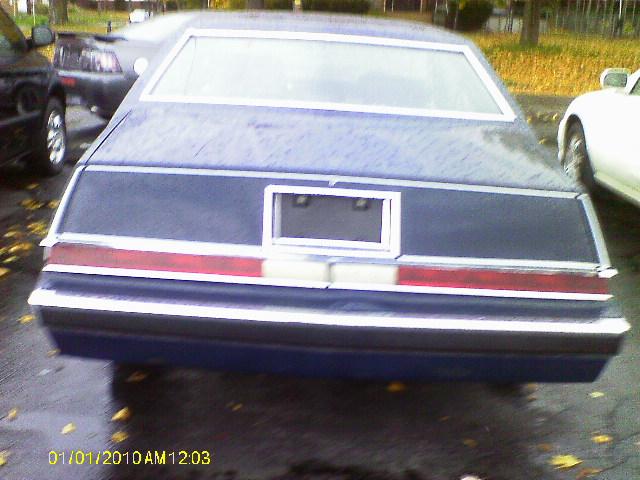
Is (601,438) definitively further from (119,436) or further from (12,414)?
(12,414)

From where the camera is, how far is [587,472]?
3119 millimetres

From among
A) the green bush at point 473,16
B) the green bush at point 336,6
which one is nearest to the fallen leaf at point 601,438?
the green bush at point 336,6

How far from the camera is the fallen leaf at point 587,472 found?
3093 millimetres

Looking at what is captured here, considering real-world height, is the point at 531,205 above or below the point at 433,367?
above

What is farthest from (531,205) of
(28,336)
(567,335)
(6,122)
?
(6,122)

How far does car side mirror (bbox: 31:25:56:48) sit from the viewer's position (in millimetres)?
7016

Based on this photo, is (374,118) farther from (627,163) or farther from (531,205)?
(627,163)

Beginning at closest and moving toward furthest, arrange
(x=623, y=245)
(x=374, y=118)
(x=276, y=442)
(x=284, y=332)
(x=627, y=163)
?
1. (x=284, y=332)
2. (x=276, y=442)
3. (x=374, y=118)
4. (x=627, y=163)
5. (x=623, y=245)

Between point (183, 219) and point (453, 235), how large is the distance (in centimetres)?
95

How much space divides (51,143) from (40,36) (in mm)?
1085

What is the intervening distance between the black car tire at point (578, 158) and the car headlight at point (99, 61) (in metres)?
5.08

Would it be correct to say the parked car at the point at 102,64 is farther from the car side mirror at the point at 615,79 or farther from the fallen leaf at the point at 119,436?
the fallen leaf at the point at 119,436

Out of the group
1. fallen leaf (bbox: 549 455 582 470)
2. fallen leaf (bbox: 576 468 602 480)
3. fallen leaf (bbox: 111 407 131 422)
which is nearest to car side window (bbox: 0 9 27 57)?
fallen leaf (bbox: 111 407 131 422)

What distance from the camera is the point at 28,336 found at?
4.25 meters
